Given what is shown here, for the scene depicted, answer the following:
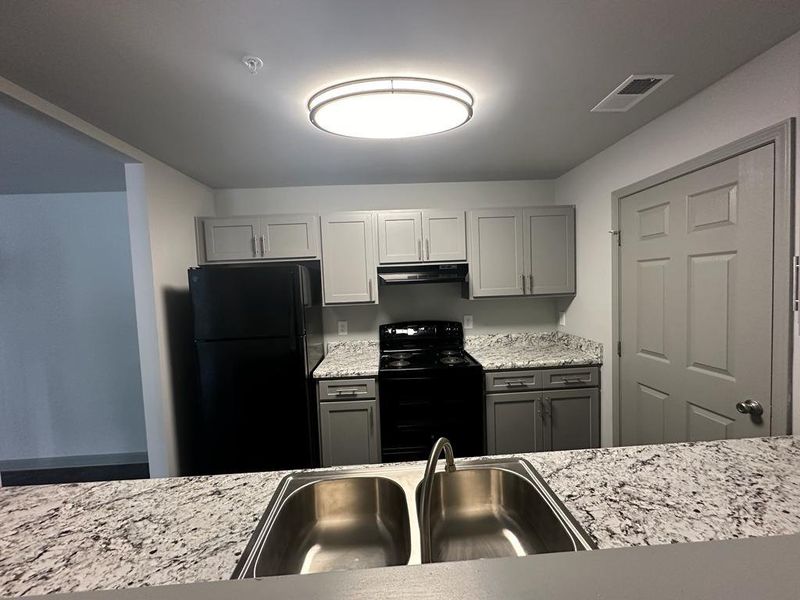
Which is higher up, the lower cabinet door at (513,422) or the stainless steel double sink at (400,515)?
the stainless steel double sink at (400,515)

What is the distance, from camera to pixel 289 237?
109 inches

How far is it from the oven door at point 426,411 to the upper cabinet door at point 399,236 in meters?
0.95

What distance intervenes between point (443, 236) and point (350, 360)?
1.26 m

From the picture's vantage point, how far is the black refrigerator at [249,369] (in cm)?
222

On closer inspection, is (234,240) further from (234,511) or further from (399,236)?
(234,511)

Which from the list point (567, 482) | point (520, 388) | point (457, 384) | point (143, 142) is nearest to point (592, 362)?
point (520, 388)

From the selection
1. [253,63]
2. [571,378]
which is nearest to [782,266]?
[571,378]

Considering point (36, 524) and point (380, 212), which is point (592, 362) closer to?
point (380, 212)

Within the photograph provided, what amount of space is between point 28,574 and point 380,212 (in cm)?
251

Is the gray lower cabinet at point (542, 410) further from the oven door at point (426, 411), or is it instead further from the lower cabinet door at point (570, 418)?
the oven door at point (426, 411)

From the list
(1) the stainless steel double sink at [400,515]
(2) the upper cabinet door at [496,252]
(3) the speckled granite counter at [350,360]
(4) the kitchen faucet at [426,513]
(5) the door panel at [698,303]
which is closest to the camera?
(4) the kitchen faucet at [426,513]

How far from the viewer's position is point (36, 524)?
831mm

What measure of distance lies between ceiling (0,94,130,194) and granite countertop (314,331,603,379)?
188 centimetres

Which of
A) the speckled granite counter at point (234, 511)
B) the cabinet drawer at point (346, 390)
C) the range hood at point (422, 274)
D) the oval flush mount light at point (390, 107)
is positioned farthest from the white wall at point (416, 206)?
the speckled granite counter at point (234, 511)
